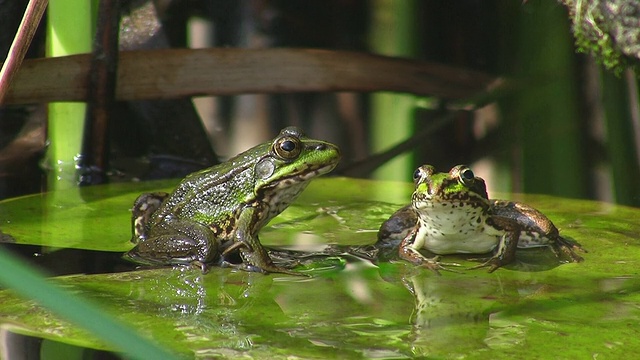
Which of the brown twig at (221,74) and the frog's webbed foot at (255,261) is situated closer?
the frog's webbed foot at (255,261)

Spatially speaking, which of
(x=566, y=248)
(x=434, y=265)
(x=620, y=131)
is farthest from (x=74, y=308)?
(x=620, y=131)

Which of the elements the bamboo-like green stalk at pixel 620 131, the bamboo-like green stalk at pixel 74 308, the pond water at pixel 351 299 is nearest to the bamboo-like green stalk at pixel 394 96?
the bamboo-like green stalk at pixel 620 131

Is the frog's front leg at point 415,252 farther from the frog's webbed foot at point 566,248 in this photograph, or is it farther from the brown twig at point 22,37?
the brown twig at point 22,37

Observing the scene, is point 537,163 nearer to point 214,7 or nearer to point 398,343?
point 214,7

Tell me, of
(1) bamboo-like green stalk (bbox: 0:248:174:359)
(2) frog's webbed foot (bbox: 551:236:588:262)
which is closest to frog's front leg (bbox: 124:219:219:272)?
(2) frog's webbed foot (bbox: 551:236:588:262)

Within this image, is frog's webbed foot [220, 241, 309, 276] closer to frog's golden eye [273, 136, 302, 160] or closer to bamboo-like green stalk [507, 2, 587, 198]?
frog's golden eye [273, 136, 302, 160]

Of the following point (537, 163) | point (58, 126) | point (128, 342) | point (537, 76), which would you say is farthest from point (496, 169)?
point (128, 342)

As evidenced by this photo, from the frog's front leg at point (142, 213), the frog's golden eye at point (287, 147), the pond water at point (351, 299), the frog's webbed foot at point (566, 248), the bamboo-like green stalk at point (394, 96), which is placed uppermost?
the bamboo-like green stalk at point (394, 96)
